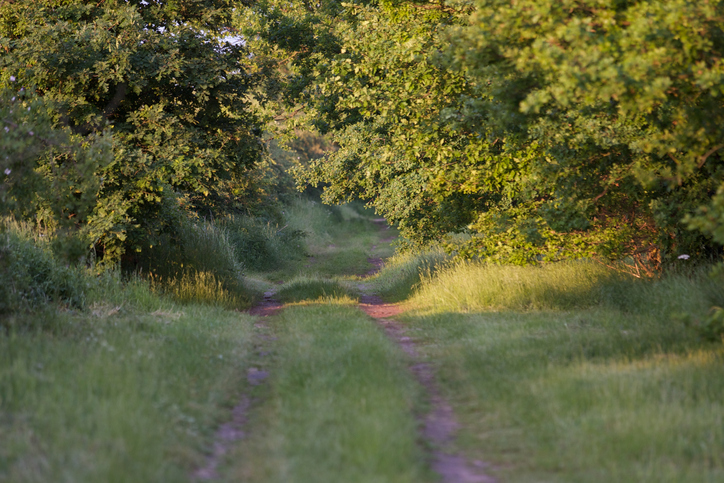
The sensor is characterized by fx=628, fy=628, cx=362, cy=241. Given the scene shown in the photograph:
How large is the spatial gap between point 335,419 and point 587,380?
2415 mm

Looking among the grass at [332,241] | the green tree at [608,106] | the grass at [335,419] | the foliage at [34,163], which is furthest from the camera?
the grass at [332,241]

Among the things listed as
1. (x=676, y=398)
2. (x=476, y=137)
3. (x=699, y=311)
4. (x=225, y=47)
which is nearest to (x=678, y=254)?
(x=699, y=311)

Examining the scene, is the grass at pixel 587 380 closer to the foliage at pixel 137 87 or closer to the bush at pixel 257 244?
the foliage at pixel 137 87

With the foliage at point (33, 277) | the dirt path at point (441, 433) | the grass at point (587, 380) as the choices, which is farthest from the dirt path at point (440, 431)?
the foliage at point (33, 277)

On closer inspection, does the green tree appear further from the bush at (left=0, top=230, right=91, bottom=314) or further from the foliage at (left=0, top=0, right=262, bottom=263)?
the bush at (left=0, top=230, right=91, bottom=314)

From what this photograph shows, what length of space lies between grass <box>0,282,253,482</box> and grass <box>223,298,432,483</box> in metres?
0.44

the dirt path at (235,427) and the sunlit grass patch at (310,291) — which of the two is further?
the sunlit grass patch at (310,291)

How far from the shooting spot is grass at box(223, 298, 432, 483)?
4.05 m

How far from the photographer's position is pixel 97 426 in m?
4.41

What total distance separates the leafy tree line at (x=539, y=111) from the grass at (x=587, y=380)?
3.16 ft

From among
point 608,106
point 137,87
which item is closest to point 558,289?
point 608,106

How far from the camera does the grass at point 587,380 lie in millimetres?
4316

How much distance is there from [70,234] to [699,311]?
7.57 m

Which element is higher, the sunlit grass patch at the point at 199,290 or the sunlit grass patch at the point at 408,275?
the sunlit grass patch at the point at 199,290
